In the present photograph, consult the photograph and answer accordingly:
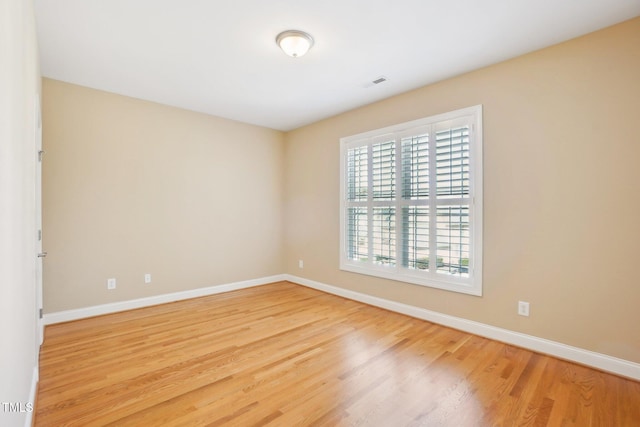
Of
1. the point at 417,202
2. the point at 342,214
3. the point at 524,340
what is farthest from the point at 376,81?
the point at 524,340

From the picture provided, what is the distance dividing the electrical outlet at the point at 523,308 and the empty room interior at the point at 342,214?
0.04 feet

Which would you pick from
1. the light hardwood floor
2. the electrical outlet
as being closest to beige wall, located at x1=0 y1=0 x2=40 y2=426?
the light hardwood floor

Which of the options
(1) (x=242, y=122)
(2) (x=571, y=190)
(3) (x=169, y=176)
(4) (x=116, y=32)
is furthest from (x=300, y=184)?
(2) (x=571, y=190)

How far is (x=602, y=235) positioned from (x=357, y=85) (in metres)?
2.67

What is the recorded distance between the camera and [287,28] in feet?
7.86

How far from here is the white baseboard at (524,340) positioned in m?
2.28

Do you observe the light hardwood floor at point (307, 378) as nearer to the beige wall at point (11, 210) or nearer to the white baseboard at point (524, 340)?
the white baseboard at point (524, 340)

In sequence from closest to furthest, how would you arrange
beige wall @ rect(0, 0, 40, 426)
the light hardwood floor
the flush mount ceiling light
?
beige wall @ rect(0, 0, 40, 426), the light hardwood floor, the flush mount ceiling light

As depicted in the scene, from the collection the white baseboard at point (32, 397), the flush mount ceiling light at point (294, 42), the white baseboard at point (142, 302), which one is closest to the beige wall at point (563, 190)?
the flush mount ceiling light at point (294, 42)

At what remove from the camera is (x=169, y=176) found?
407 centimetres

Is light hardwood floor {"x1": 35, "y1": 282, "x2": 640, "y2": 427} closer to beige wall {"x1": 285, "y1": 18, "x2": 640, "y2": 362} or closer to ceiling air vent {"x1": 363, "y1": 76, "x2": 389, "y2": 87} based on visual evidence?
beige wall {"x1": 285, "y1": 18, "x2": 640, "y2": 362}

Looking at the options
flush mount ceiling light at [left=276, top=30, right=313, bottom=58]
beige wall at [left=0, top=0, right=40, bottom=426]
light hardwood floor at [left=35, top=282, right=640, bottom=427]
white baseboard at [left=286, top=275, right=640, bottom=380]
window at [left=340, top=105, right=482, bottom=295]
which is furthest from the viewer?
window at [left=340, top=105, right=482, bottom=295]

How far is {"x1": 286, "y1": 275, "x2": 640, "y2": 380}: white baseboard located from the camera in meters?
2.28

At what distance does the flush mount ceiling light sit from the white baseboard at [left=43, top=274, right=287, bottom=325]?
3420 mm
